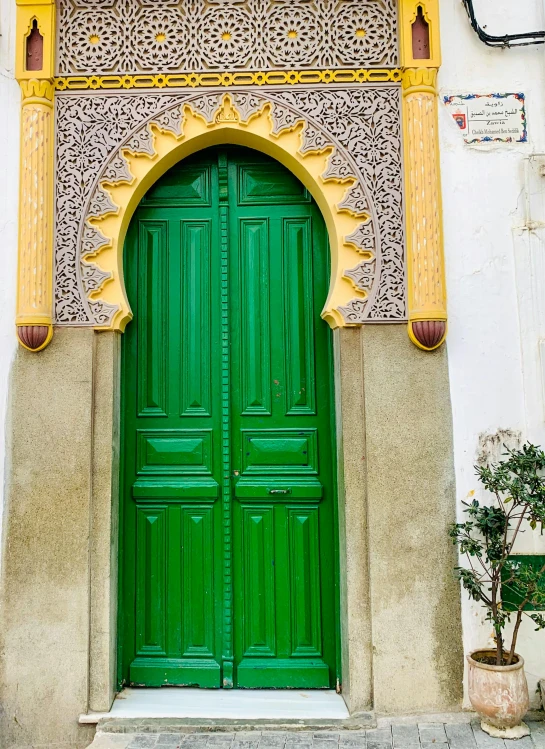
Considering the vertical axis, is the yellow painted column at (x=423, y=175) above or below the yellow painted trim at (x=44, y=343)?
above

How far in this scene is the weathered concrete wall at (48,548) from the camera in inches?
154

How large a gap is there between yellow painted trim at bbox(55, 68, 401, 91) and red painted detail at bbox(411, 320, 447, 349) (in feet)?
5.36

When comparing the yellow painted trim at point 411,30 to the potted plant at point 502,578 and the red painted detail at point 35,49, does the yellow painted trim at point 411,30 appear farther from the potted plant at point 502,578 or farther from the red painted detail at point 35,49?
the potted plant at point 502,578

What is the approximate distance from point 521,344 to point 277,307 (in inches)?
63.6

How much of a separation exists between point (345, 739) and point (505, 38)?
14.6 feet

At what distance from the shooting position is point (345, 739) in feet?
12.0

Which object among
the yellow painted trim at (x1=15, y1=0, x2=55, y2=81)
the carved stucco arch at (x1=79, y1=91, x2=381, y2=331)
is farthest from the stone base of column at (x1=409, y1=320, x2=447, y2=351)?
the yellow painted trim at (x1=15, y1=0, x2=55, y2=81)

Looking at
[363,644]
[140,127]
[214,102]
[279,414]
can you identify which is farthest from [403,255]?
[363,644]

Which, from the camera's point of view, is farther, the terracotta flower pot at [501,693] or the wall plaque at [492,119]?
the wall plaque at [492,119]

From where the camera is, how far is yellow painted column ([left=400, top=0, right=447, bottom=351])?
4016 mm

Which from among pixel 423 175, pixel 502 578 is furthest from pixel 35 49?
pixel 502 578

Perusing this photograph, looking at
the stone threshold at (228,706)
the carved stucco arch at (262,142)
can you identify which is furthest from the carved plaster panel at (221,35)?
the stone threshold at (228,706)

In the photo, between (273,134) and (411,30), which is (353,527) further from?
(411,30)

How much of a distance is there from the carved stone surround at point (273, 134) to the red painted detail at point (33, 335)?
0.14 meters
